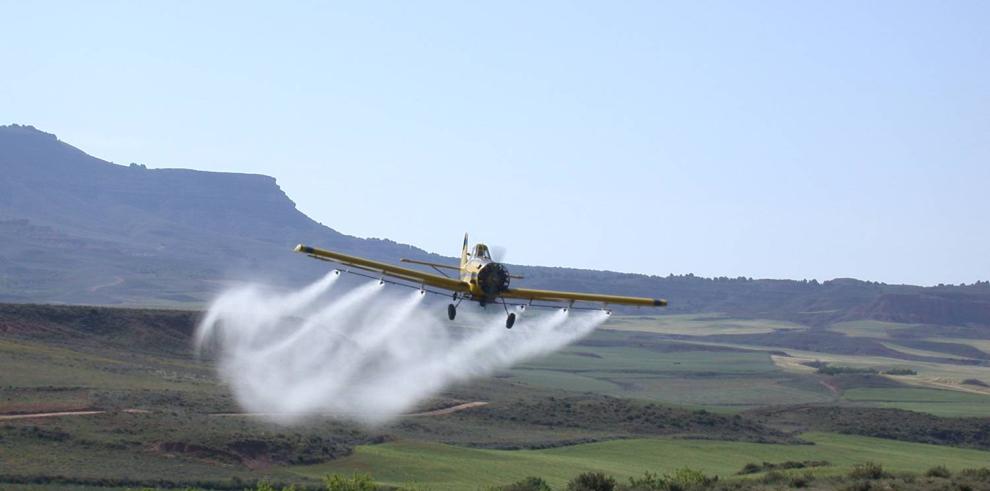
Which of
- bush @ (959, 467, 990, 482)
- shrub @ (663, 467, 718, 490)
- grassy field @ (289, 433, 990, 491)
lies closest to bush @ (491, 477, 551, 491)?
grassy field @ (289, 433, 990, 491)

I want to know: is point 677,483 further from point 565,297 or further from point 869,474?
point 565,297

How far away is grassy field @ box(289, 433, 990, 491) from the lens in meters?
82.8

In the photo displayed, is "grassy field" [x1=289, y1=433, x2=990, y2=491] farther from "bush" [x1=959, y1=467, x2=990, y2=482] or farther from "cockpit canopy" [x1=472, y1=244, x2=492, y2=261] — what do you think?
"cockpit canopy" [x1=472, y1=244, x2=492, y2=261]

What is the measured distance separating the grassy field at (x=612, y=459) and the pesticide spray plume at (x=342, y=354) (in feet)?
45.4

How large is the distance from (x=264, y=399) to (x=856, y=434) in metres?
63.3

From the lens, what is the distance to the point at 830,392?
195625 millimetres

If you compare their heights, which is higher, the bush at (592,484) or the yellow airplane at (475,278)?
the yellow airplane at (475,278)

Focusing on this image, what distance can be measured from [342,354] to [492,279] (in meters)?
100

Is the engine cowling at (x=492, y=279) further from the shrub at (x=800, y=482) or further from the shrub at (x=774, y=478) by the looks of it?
the shrub at (x=774, y=478)

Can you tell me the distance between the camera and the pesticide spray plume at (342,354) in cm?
12181

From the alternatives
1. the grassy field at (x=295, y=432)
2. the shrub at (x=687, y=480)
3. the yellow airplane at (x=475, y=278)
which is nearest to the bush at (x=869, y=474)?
the shrub at (x=687, y=480)

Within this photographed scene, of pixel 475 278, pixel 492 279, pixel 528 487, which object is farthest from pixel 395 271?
pixel 528 487

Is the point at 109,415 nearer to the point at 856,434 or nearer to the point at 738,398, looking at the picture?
the point at 856,434

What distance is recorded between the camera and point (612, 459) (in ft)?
327
